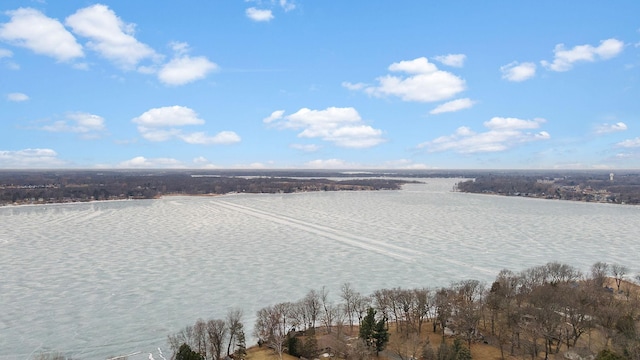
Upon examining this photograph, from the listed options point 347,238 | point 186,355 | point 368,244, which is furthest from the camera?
point 347,238

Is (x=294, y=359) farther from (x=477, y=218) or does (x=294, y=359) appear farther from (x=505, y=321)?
(x=477, y=218)

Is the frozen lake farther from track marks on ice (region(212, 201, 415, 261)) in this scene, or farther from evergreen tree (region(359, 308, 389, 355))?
evergreen tree (region(359, 308, 389, 355))

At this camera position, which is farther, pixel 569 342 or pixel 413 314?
pixel 413 314

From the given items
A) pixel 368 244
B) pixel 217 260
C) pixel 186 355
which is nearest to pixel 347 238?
pixel 368 244

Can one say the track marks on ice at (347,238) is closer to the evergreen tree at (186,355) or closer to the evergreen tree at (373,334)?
the evergreen tree at (373,334)

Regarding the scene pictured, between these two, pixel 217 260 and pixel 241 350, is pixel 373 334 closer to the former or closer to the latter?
pixel 241 350

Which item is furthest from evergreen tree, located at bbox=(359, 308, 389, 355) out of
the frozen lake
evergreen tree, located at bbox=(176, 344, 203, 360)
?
evergreen tree, located at bbox=(176, 344, 203, 360)

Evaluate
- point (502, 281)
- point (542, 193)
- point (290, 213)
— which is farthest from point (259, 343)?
point (542, 193)

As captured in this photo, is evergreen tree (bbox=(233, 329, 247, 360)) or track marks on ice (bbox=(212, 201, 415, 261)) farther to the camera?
track marks on ice (bbox=(212, 201, 415, 261))
